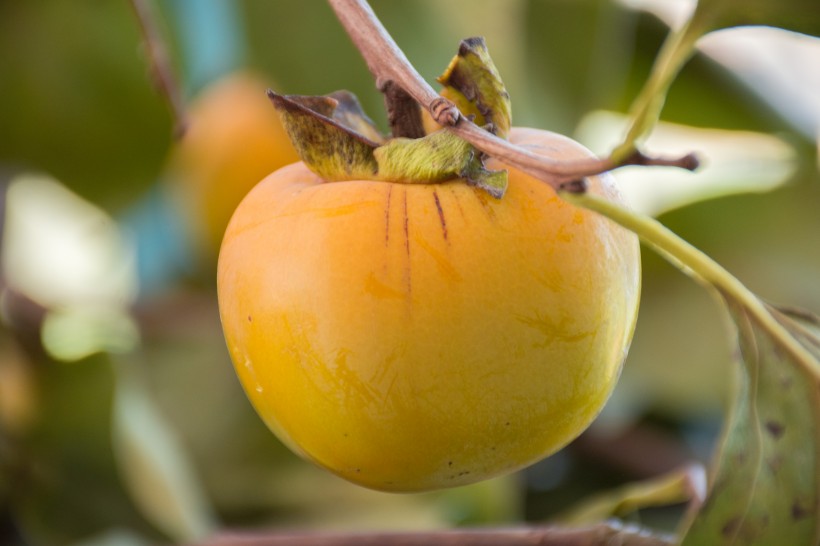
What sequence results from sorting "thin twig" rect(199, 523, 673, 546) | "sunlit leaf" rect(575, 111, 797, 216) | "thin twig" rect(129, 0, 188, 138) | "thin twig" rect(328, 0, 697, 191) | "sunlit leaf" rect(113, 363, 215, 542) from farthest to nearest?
"sunlit leaf" rect(575, 111, 797, 216) < "sunlit leaf" rect(113, 363, 215, 542) < "thin twig" rect(129, 0, 188, 138) < "thin twig" rect(199, 523, 673, 546) < "thin twig" rect(328, 0, 697, 191)

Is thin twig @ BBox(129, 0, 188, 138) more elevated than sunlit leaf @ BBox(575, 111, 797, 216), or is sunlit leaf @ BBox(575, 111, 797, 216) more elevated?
thin twig @ BBox(129, 0, 188, 138)

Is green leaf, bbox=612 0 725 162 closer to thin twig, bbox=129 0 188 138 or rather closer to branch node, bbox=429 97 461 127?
branch node, bbox=429 97 461 127

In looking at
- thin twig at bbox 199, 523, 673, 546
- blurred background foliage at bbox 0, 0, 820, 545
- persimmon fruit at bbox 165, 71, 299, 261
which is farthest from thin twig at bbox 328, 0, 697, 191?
persimmon fruit at bbox 165, 71, 299, 261

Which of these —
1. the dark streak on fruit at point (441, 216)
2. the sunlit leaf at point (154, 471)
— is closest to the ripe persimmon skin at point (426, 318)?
the dark streak on fruit at point (441, 216)

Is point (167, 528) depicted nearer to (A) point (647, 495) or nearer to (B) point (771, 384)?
(A) point (647, 495)

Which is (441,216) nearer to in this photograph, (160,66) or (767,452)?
(767,452)

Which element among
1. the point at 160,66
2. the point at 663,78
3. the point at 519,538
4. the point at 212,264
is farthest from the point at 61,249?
the point at 663,78
